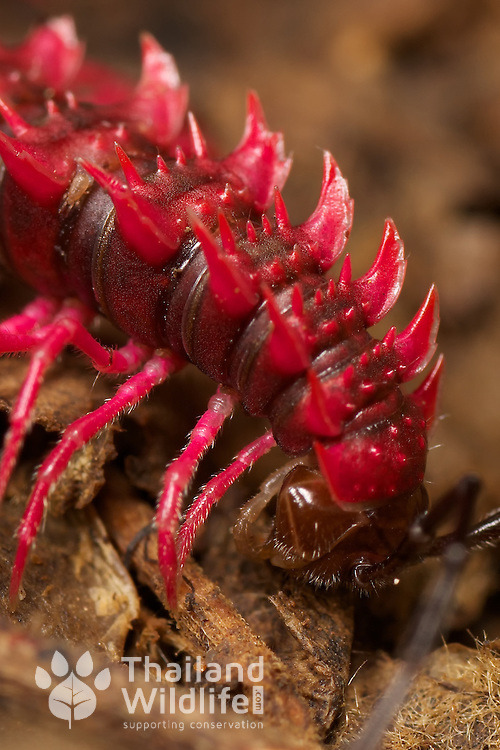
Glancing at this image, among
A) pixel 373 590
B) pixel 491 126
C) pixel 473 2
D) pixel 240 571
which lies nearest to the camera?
pixel 373 590

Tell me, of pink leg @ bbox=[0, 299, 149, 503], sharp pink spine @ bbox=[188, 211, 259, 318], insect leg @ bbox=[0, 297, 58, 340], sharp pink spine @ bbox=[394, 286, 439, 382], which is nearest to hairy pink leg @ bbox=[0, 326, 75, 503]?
pink leg @ bbox=[0, 299, 149, 503]

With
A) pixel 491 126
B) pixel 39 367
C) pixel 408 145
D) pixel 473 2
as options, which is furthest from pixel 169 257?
pixel 473 2

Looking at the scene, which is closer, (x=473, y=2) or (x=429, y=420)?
(x=429, y=420)

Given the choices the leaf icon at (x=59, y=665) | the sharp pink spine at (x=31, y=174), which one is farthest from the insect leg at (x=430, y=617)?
the sharp pink spine at (x=31, y=174)

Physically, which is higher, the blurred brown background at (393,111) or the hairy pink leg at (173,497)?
the blurred brown background at (393,111)

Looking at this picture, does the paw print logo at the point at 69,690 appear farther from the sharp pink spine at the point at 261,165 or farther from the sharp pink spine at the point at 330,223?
the sharp pink spine at the point at 261,165

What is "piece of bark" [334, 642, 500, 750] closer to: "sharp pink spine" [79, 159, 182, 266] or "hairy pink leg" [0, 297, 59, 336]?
"sharp pink spine" [79, 159, 182, 266]

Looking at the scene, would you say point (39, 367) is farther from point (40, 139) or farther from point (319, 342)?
point (40, 139)
